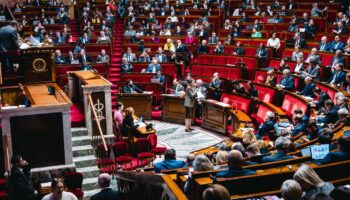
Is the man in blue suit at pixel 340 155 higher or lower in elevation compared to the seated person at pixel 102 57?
higher

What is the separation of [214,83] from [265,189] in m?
7.97

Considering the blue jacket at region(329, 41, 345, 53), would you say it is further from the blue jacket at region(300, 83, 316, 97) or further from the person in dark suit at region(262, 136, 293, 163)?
the person in dark suit at region(262, 136, 293, 163)

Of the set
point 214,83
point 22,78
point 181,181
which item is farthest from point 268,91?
point 181,181

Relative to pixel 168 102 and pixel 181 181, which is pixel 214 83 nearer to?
pixel 168 102

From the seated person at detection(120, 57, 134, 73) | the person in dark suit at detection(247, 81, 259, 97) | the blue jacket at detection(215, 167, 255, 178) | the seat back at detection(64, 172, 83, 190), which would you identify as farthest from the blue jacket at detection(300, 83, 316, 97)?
the blue jacket at detection(215, 167, 255, 178)

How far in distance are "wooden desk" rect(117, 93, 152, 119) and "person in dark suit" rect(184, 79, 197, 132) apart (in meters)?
1.27

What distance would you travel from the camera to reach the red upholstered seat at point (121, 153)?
26.5 ft

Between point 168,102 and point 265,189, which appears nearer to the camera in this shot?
point 265,189

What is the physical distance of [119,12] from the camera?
18.8m

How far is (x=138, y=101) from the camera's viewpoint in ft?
40.0

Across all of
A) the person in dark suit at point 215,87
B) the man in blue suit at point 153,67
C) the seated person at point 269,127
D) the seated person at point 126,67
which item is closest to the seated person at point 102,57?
the seated person at point 126,67

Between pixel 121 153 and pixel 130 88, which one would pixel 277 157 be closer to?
pixel 121 153

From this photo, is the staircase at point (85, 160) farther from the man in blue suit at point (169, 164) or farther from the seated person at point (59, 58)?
the seated person at point (59, 58)

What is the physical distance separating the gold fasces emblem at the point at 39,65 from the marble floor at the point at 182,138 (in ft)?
9.56
